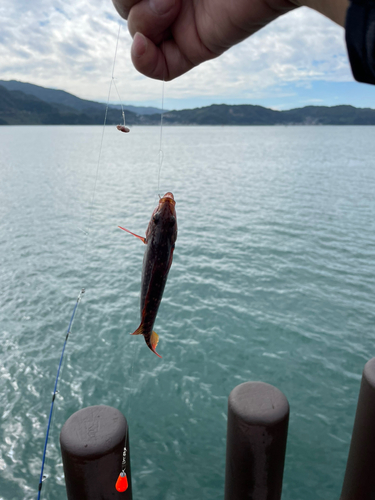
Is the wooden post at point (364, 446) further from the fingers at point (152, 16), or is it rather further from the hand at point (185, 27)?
the fingers at point (152, 16)

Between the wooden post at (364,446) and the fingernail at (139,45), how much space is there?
5202mm

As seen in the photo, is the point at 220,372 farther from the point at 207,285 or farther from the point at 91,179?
the point at 91,179

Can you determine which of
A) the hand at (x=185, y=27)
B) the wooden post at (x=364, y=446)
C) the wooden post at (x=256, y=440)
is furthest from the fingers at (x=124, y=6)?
the wooden post at (x=364, y=446)

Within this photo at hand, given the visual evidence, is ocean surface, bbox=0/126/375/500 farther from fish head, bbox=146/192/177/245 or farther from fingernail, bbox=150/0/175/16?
fingernail, bbox=150/0/175/16

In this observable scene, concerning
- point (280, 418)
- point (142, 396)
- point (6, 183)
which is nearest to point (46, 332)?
point (142, 396)

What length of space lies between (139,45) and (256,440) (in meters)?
5.04

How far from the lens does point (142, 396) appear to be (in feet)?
34.1

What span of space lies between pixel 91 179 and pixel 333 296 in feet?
115

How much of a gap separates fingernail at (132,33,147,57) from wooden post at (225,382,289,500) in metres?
4.55

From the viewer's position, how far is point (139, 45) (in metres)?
3.15

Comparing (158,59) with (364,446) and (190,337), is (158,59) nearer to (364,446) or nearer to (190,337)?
(364,446)

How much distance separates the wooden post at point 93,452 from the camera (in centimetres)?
466

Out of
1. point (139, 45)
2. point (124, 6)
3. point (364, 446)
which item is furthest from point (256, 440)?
point (124, 6)

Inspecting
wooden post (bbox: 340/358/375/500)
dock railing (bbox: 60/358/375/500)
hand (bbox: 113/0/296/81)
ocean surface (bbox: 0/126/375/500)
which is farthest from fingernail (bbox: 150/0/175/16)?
ocean surface (bbox: 0/126/375/500)
